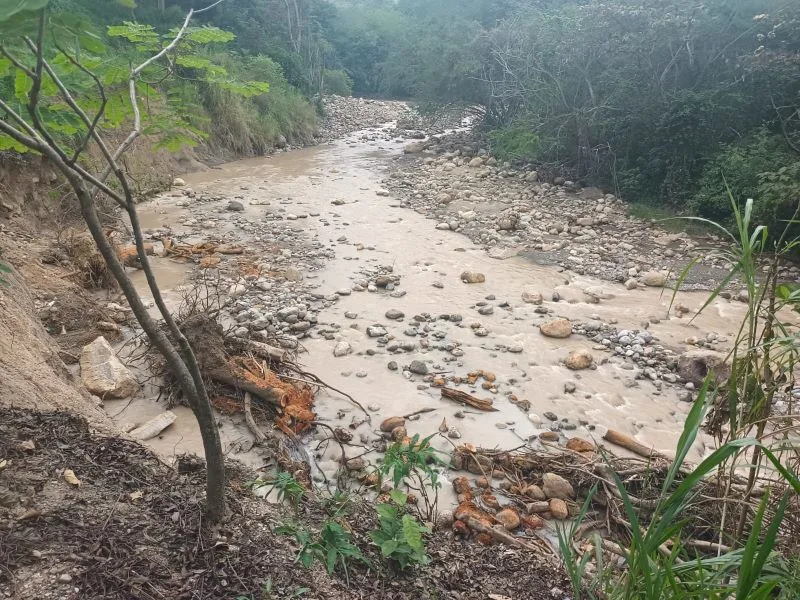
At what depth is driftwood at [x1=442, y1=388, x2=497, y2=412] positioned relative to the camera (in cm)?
453

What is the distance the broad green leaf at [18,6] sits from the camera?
1175 mm

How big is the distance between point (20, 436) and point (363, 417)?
243 cm

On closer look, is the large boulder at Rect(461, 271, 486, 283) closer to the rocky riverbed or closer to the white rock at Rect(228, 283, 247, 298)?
the rocky riverbed

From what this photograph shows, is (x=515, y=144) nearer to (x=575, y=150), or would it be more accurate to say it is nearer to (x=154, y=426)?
(x=575, y=150)

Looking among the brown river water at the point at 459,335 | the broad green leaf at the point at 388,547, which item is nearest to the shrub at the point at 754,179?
the brown river water at the point at 459,335

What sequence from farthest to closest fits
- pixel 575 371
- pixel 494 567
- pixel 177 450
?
pixel 575 371 < pixel 177 450 < pixel 494 567

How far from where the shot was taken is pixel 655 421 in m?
4.57

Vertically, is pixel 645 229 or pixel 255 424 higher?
pixel 255 424

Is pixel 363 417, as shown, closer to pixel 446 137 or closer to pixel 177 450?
pixel 177 450

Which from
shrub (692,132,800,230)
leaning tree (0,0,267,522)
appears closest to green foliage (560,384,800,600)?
leaning tree (0,0,267,522)


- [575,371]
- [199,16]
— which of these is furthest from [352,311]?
[199,16]

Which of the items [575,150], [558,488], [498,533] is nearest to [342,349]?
[558,488]

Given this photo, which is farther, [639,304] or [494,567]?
[639,304]

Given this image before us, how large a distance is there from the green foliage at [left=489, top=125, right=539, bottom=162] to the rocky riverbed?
30.8 inches
